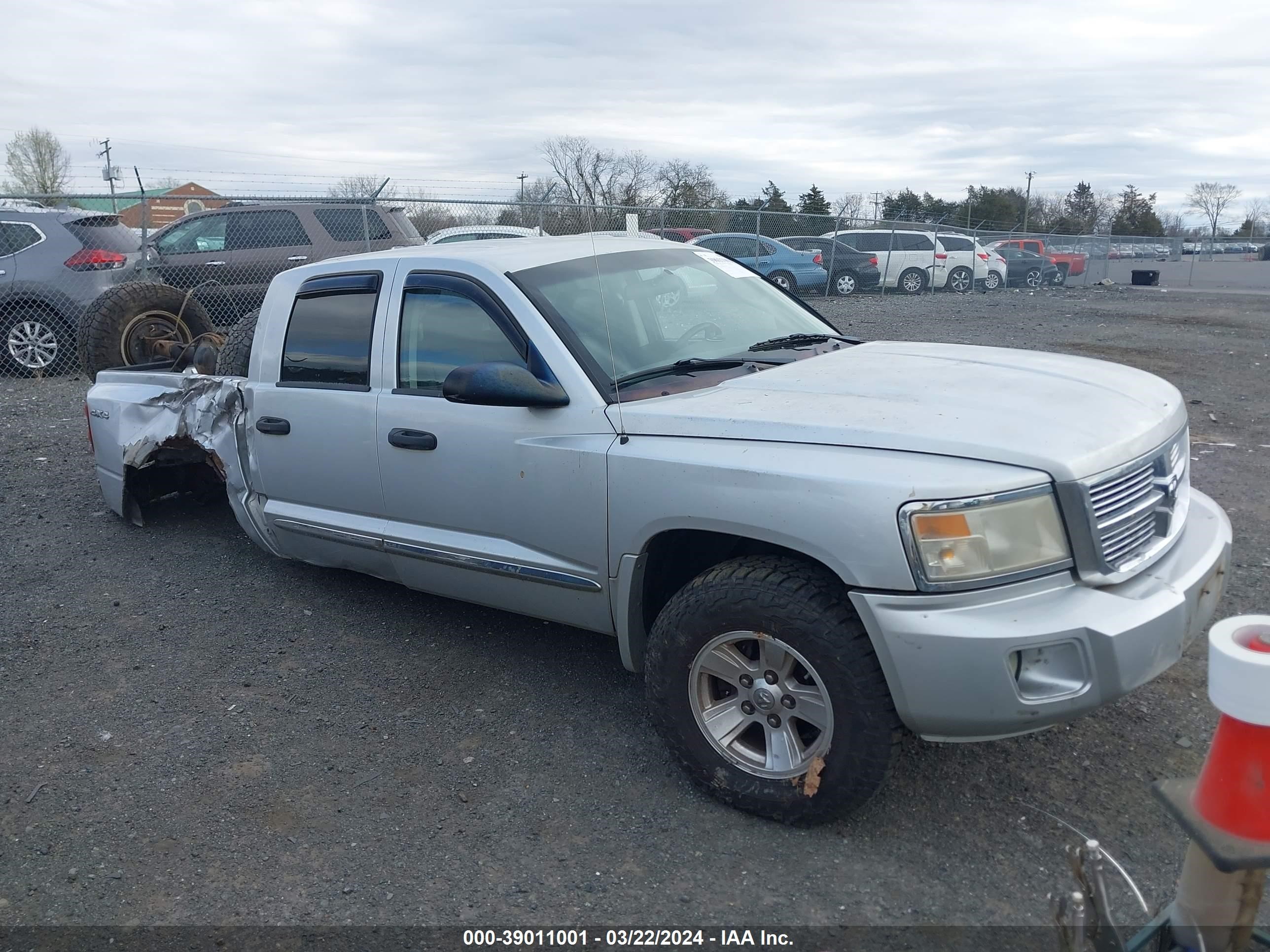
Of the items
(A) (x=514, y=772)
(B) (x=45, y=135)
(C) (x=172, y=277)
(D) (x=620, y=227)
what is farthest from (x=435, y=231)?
(B) (x=45, y=135)

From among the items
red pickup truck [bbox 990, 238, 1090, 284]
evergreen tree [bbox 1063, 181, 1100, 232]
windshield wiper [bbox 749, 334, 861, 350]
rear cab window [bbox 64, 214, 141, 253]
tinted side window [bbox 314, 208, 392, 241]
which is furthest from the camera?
evergreen tree [bbox 1063, 181, 1100, 232]

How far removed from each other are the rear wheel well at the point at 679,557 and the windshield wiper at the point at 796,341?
101cm

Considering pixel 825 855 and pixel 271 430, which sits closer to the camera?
pixel 825 855

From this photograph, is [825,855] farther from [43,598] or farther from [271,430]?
[43,598]

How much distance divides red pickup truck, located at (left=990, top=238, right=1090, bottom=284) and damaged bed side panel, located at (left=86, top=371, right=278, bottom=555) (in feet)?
84.1

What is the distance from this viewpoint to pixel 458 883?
287cm

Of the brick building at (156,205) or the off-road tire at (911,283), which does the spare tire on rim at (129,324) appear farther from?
the off-road tire at (911,283)

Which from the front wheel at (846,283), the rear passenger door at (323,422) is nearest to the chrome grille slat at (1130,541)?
the rear passenger door at (323,422)

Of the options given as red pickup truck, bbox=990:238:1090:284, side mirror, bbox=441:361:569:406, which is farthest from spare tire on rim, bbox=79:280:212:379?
red pickup truck, bbox=990:238:1090:284

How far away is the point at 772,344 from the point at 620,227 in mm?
12242

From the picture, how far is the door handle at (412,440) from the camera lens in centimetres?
387

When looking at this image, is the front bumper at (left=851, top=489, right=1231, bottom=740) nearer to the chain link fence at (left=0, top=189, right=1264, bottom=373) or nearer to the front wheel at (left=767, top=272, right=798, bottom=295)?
the chain link fence at (left=0, top=189, right=1264, bottom=373)

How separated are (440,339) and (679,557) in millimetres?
1390

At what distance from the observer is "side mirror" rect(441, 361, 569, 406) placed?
3406 mm
